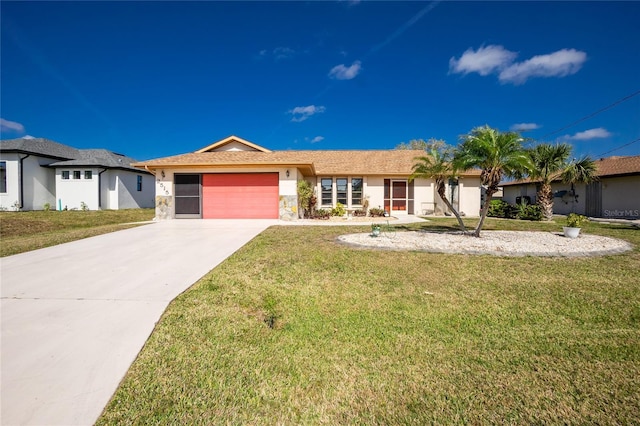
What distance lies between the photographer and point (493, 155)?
27.7 feet

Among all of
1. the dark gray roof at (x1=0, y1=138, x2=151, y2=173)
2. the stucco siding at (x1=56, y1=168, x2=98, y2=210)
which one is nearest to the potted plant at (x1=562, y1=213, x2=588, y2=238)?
the dark gray roof at (x1=0, y1=138, x2=151, y2=173)

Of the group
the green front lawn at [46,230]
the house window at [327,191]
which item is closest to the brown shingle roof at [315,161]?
the house window at [327,191]

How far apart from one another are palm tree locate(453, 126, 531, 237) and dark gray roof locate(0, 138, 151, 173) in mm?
24843

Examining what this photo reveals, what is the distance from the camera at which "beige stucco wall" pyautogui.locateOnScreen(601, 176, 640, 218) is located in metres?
17.7

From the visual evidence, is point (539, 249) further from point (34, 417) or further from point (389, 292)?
point (34, 417)

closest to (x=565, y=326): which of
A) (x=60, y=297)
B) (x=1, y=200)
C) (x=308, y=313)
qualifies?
(x=308, y=313)

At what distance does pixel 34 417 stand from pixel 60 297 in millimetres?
2753

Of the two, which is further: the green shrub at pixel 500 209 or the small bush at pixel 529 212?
the green shrub at pixel 500 209

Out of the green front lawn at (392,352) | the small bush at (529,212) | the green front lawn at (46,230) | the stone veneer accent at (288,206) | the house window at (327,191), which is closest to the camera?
the green front lawn at (392,352)

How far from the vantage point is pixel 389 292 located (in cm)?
454

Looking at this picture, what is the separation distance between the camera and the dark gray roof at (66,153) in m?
20.6

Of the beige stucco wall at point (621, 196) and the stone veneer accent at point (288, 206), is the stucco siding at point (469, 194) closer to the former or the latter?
the beige stucco wall at point (621, 196)

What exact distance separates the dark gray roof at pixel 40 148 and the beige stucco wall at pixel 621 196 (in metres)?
41.6

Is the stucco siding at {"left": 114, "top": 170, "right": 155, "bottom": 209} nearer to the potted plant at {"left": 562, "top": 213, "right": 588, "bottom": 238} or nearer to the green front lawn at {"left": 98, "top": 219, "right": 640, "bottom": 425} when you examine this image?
the green front lawn at {"left": 98, "top": 219, "right": 640, "bottom": 425}
